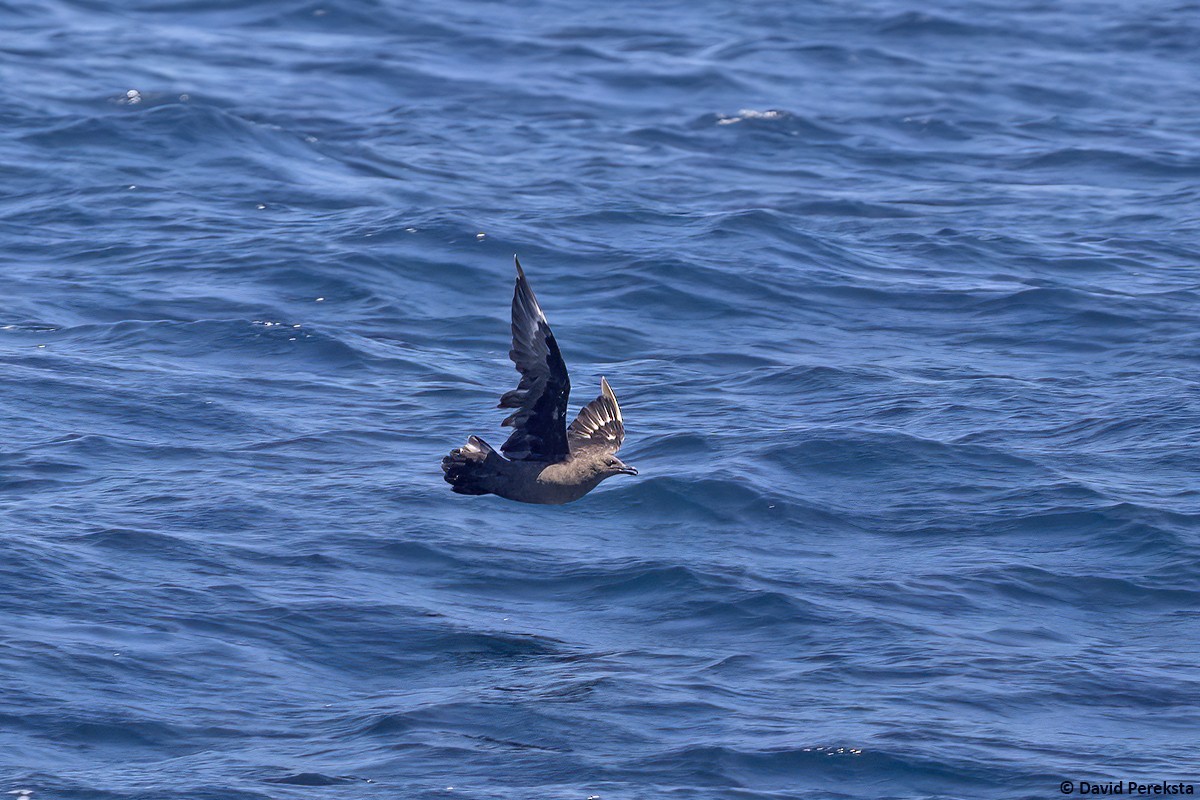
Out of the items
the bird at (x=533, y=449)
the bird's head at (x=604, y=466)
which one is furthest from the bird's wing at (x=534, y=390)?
the bird's head at (x=604, y=466)

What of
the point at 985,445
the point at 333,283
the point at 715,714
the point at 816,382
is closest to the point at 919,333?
the point at 816,382

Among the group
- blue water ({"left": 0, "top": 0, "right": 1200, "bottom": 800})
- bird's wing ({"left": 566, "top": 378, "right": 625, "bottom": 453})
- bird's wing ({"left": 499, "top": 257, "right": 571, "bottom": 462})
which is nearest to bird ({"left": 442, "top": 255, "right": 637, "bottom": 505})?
bird's wing ({"left": 499, "top": 257, "right": 571, "bottom": 462})

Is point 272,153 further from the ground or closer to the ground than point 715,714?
further from the ground

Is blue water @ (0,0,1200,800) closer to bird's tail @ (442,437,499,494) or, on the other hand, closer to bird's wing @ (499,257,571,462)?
bird's tail @ (442,437,499,494)

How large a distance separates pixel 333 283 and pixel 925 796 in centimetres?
898

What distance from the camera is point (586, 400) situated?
1380 cm

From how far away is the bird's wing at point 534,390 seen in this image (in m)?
9.95

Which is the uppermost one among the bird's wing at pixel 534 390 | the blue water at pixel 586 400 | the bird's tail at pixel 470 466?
the bird's wing at pixel 534 390

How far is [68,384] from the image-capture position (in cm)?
1389

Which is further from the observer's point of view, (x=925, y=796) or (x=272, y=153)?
(x=272, y=153)

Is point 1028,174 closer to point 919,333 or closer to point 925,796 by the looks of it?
point 919,333

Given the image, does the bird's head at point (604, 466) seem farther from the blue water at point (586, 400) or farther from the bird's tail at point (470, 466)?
the blue water at point (586, 400)

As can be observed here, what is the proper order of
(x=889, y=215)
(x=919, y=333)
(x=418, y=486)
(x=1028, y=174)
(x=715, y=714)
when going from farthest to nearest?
(x=1028, y=174)
(x=889, y=215)
(x=919, y=333)
(x=418, y=486)
(x=715, y=714)

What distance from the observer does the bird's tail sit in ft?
33.3
